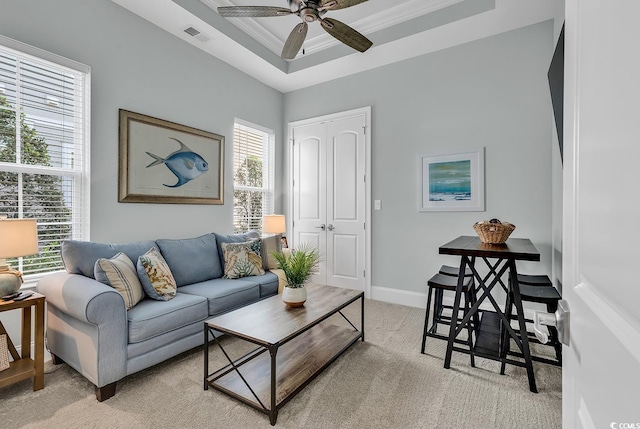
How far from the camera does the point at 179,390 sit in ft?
6.77

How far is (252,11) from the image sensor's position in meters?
2.39

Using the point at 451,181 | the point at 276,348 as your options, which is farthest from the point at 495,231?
the point at 276,348

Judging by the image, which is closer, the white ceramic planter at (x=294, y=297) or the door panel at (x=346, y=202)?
the white ceramic planter at (x=294, y=297)

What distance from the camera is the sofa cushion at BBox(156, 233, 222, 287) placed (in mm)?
3020

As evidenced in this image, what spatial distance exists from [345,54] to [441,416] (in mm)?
3676

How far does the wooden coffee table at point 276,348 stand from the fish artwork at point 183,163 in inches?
73.4

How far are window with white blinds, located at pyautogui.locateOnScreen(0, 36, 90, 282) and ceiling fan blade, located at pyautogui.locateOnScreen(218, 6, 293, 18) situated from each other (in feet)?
4.46

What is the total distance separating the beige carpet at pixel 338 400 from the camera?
1.77m

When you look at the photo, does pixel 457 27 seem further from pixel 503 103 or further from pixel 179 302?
pixel 179 302

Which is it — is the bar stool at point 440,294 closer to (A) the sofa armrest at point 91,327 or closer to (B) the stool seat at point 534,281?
(B) the stool seat at point 534,281

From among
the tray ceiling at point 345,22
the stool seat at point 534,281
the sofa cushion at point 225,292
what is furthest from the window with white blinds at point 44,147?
the stool seat at point 534,281

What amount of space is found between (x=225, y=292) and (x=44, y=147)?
1.85 meters

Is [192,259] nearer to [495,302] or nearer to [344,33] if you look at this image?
[344,33]

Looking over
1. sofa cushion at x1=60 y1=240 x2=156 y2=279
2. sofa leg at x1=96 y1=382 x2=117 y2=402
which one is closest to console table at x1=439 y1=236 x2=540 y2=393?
sofa leg at x1=96 y1=382 x2=117 y2=402
